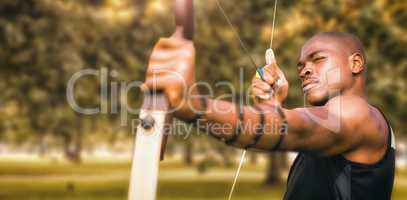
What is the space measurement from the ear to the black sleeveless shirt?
1.32ft

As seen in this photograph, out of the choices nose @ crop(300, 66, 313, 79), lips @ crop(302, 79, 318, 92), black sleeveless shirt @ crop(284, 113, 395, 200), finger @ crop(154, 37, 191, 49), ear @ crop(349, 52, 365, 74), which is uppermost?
finger @ crop(154, 37, 191, 49)

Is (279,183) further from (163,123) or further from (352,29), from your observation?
(163,123)

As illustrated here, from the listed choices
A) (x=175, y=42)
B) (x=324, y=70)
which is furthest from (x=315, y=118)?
(x=175, y=42)

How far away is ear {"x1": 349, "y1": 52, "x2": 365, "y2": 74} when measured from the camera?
Answer: 135 inches

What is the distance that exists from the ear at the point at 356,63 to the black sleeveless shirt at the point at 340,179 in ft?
1.32

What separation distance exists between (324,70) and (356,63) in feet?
0.74

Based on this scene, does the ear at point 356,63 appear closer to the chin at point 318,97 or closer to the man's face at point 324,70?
the man's face at point 324,70

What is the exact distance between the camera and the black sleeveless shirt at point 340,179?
3229mm

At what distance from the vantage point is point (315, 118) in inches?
113

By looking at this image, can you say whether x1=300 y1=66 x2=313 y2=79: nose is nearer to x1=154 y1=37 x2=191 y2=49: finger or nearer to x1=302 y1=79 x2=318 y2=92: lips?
x1=302 y1=79 x2=318 y2=92: lips

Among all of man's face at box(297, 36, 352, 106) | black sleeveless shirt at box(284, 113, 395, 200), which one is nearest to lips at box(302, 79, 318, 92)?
man's face at box(297, 36, 352, 106)

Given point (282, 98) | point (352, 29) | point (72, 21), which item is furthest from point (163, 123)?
point (72, 21)

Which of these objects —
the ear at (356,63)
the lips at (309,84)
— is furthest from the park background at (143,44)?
the lips at (309,84)

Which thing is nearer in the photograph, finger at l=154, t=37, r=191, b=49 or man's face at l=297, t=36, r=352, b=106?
Answer: finger at l=154, t=37, r=191, b=49
